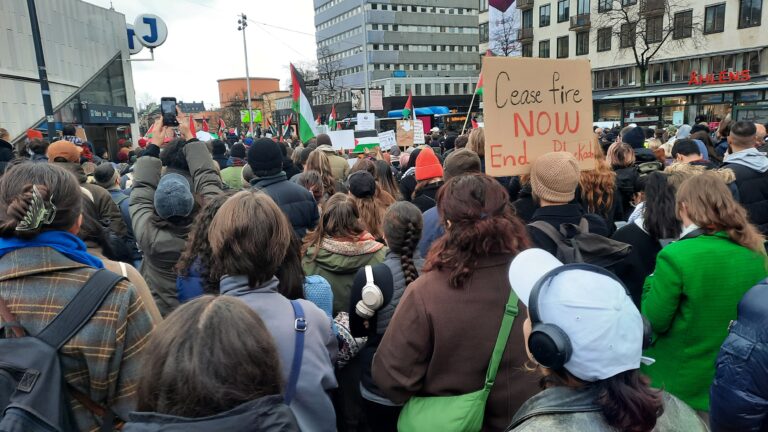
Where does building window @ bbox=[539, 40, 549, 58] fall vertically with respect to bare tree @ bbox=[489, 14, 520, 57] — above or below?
above

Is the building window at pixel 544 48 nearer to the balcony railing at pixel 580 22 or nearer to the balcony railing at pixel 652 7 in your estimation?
the balcony railing at pixel 580 22

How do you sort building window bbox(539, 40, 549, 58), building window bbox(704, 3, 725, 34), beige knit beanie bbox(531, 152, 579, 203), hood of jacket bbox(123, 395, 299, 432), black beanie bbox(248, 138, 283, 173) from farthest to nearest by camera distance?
building window bbox(539, 40, 549, 58) < building window bbox(704, 3, 725, 34) < black beanie bbox(248, 138, 283, 173) < beige knit beanie bbox(531, 152, 579, 203) < hood of jacket bbox(123, 395, 299, 432)

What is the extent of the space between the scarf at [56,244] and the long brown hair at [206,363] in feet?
2.72

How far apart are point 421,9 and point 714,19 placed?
53.5 meters

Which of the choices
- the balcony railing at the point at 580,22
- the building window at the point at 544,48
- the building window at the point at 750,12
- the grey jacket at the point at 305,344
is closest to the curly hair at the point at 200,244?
the grey jacket at the point at 305,344

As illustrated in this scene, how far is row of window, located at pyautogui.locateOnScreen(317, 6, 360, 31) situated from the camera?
8375cm

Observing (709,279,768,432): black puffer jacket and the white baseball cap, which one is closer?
the white baseball cap

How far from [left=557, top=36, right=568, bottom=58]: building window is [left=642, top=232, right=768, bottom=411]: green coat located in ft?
171

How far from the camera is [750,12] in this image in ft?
115

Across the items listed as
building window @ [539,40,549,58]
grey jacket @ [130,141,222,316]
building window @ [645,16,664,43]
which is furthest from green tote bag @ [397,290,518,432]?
building window @ [539,40,549,58]

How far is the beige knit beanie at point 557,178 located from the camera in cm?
307

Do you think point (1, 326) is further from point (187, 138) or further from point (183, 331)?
point (187, 138)

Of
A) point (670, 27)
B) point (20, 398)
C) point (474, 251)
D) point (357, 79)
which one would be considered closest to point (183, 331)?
point (20, 398)

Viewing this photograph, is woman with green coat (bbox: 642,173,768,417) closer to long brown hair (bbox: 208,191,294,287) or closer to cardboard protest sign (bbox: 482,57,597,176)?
cardboard protest sign (bbox: 482,57,597,176)
